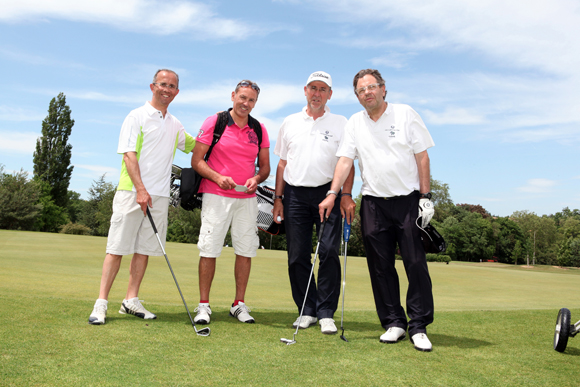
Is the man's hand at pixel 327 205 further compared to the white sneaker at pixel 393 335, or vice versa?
the man's hand at pixel 327 205

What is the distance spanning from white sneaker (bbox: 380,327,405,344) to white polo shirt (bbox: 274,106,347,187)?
148cm

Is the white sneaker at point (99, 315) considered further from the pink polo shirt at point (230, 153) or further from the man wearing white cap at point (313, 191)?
the man wearing white cap at point (313, 191)

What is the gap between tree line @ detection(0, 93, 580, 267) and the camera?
4941cm

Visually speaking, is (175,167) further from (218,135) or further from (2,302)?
(2,302)

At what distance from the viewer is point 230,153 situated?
4535mm

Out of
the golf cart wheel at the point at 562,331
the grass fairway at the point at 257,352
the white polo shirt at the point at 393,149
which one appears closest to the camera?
the grass fairway at the point at 257,352

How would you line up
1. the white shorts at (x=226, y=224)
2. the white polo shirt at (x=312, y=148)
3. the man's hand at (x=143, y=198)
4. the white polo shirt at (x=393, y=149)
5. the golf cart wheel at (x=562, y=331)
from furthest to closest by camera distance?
the white shorts at (x=226, y=224) < the white polo shirt at (x=312, y=148) < the man's hand at (x=143, y=198) < the white polo shirt at (x=393, y=149) < the golf cart wheel at (x=562, y=331)

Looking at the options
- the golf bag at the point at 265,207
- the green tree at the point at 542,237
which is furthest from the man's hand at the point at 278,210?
the green tree at the point at 542,237

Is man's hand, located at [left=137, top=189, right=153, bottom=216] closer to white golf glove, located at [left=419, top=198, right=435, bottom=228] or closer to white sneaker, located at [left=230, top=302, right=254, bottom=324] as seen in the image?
white sneaker, located at [left=230, top=302, right=254, bottom=324]

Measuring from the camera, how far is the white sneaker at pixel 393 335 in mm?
3633

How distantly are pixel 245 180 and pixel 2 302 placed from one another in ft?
8.21

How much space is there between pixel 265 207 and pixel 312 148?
3.24 feet

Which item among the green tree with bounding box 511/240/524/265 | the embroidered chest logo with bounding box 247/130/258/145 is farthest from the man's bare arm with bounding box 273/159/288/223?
the green tree with bounding box 511/240/524/265

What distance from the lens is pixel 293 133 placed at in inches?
177
